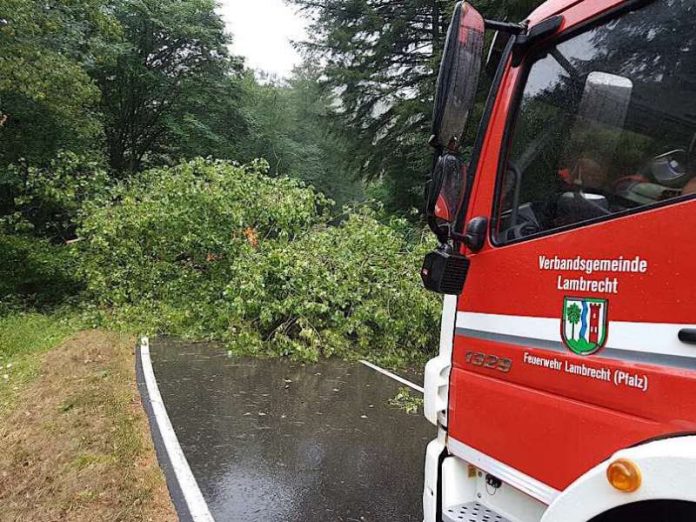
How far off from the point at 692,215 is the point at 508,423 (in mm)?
972

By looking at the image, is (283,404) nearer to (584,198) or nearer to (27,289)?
(584,198)

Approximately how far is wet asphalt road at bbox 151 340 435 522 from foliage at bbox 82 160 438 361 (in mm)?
877

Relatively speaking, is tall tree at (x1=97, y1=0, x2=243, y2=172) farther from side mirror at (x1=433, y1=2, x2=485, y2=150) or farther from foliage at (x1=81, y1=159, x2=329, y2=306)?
side mirror at (x1=433, y1=2, x2=485, y2=150)

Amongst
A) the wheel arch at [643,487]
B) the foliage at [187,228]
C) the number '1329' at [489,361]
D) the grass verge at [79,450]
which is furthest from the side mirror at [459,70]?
the foliage at [187,228]

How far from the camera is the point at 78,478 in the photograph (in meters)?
4.02

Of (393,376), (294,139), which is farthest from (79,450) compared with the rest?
(294,139)

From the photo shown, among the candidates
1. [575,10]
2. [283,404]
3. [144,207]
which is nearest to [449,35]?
[575,10]

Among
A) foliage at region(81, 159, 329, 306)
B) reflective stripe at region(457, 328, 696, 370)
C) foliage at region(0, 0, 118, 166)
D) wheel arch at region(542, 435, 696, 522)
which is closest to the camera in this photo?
wheel arch at region(542, 435, 696, 522)

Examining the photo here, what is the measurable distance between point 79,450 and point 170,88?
21.9m

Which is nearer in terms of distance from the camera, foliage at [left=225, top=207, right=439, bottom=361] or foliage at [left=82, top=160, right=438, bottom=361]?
foliage at [left=225, top=207, right=439, bottom=361]

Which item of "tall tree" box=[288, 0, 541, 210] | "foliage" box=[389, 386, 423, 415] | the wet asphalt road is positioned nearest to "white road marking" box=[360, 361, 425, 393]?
the wet asphalt road

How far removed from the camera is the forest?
864cm

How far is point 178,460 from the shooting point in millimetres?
4504

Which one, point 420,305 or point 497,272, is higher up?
point 497,272
